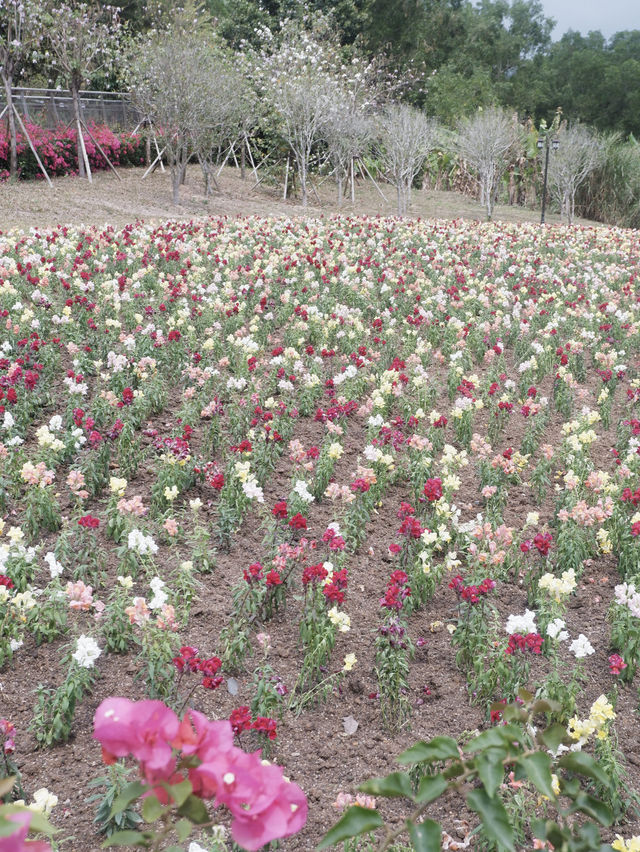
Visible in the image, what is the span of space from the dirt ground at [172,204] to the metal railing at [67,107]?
269 cm

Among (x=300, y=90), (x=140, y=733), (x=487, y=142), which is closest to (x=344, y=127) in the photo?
(x=300, y=90)

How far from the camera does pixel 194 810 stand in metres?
0.98

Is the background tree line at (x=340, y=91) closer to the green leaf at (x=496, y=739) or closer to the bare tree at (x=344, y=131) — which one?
the bare tree at (x=344, y=131)

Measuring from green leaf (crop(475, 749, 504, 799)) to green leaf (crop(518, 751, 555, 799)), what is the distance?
38mm

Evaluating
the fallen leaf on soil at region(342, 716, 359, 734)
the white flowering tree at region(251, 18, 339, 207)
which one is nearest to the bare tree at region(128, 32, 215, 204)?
the white flowering tree at region(251, 18, 339, 207)

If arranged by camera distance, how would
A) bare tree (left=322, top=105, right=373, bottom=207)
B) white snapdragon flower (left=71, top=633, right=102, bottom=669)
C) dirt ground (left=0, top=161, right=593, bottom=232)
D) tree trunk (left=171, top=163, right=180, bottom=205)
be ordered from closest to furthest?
white snapdragon flower (left=71, top=633, right=102, bottom=669)
dirt ground (left=0, top=161, right=593, bottom=232)
tree trunk (left=171, top=163, right=180, bottom=205)
bare tree (left=322, top=105, right=373, bottom=207)

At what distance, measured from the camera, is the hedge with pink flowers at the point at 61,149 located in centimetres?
2022

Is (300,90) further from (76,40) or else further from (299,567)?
Result: (299,567)

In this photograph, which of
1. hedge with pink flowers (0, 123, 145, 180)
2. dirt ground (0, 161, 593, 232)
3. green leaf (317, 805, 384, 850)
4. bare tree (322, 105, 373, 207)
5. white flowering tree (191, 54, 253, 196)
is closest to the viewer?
green leaf (317, 805, 384, 850)

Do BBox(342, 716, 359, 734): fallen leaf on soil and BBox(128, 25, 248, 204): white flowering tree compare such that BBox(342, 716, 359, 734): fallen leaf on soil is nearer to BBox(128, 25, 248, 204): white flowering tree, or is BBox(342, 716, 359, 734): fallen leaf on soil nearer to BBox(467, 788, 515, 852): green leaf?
BBox(467, 788, 515, 852): green leaf

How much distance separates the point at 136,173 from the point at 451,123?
20.7m

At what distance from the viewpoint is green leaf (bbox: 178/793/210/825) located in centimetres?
96

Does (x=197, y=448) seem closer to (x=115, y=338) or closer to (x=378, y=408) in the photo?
(x=378, y=408)

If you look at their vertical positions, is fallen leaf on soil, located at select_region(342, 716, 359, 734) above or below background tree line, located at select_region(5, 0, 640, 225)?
below
